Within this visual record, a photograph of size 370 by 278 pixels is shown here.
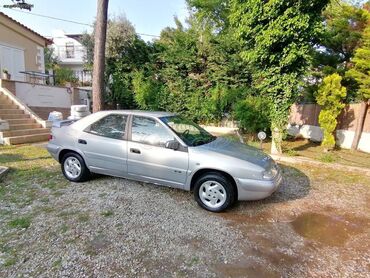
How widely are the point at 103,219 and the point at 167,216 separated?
3.00 feet

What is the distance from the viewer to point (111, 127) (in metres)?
4.72

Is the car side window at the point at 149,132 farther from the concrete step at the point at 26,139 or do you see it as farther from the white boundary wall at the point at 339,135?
the white boundary wall at the point at 339,135

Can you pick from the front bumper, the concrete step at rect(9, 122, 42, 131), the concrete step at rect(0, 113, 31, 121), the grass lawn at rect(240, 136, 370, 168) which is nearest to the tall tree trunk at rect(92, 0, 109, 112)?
the concrete step at rect(9, 122, 42, 131)

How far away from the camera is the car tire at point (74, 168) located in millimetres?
4941

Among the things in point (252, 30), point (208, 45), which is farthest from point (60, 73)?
point (252, 30)

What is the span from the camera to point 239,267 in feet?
9.09

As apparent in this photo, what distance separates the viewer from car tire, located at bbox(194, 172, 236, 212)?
3.90 meters

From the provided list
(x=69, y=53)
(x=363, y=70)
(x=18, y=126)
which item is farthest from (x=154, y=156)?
(x=69, y=53)

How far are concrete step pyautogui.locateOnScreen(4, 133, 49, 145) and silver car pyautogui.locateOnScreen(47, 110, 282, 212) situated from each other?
14.1 feet

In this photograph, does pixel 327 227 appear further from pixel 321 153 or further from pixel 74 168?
pixel 321 153

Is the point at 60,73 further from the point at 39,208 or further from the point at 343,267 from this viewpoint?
the point at 343,267

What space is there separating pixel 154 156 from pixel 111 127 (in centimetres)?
108

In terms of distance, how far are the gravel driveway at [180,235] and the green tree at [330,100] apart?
13.4 feet

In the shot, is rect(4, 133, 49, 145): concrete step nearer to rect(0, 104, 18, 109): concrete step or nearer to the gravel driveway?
rect(0, 104, 18, 109): concrete step
